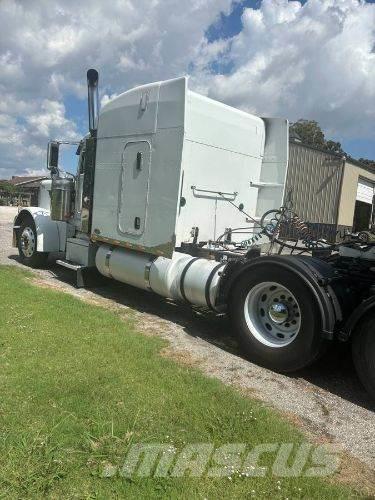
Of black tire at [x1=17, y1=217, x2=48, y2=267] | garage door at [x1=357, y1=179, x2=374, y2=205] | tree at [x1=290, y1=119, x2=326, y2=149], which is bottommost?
black tire at [x1=17, y1=217, x2=48, y2=267]

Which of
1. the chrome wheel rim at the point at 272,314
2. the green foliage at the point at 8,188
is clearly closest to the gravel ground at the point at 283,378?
the chrome wheel rim at the point at 272,314

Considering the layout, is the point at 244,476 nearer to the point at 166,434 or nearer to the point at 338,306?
the point at 166,434

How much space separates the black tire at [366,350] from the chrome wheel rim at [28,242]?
7.21 metres

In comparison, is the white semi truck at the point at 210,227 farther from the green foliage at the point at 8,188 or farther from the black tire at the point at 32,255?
the green foliage at the point at 8,188

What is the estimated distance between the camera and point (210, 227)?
285 inches

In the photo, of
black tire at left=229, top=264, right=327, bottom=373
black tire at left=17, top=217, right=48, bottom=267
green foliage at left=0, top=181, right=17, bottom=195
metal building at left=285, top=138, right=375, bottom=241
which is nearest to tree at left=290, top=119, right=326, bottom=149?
metal building at left=285, top=138, right=375, bottom=241

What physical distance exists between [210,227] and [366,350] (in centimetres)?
344

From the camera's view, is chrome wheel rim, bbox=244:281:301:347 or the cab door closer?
chrome wheel rim, bbox=244:281:301:347

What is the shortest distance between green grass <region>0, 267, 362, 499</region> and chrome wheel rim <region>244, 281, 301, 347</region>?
1006 millimetres

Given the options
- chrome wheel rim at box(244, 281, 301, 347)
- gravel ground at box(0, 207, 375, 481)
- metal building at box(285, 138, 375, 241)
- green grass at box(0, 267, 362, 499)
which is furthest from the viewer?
metal building at box(285, 138, 375, 241)

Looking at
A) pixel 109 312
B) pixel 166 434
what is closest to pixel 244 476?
pixel 166 434

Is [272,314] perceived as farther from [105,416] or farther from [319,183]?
[319,183]

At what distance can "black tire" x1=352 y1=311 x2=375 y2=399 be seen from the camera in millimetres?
4266

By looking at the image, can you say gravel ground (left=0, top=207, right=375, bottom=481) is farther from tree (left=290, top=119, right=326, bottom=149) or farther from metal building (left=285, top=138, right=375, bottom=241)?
tree (left=290, top=119, right=326, bottom=149)
